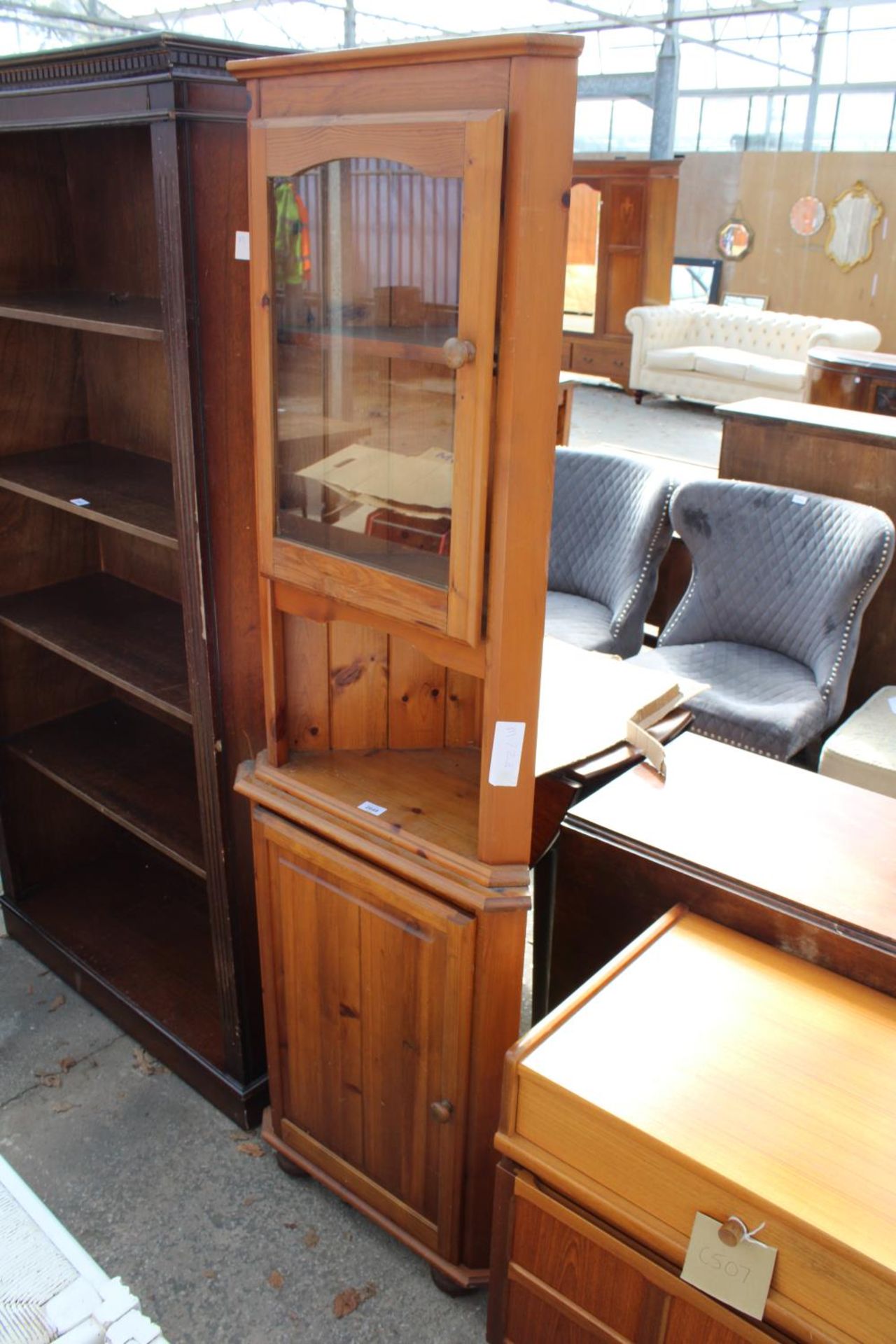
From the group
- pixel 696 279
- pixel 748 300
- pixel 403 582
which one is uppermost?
pixel 696 279

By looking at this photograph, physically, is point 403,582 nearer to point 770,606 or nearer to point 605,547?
point 770,606

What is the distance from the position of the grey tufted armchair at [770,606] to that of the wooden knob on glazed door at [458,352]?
1.81 metres

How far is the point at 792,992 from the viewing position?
151 centimetres

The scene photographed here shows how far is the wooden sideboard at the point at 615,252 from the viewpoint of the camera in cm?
963

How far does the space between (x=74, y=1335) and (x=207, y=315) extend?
1392 mm

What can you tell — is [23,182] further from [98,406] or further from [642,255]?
[642,255]

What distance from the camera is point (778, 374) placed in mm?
8875

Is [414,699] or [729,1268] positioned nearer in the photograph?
[729,1268]

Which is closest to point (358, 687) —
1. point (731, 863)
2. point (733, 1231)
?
point (731, 863)

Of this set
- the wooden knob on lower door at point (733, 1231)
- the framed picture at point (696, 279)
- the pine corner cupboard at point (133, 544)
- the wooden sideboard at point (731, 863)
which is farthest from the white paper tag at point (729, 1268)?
the framed picture at point (696, 279)

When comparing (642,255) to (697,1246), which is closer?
(697,1246)

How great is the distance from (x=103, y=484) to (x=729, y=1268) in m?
1.85

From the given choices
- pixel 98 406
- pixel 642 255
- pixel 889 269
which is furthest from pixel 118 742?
pixel 889 269

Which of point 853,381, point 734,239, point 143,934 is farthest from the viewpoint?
point 734,239
